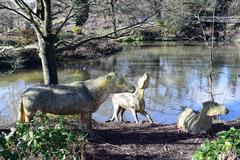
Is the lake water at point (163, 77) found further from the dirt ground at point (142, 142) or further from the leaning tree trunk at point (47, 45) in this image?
the dirt ground at point (142, 142)

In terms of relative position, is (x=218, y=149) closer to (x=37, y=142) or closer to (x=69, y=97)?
(x=37, y=142)

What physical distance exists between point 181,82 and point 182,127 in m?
13.8

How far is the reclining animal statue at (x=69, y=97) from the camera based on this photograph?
8250 mm

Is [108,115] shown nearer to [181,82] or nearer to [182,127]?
[182,127]

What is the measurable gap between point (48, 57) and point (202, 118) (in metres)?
4.71

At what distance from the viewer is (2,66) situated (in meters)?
28.1

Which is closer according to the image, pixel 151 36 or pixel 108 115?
pixel 108 115

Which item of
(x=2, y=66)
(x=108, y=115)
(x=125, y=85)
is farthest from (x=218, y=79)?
(x=125, y=85)

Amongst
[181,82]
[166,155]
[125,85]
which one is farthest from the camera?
[181,82]

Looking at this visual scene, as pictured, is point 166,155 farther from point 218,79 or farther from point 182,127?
point 218,79

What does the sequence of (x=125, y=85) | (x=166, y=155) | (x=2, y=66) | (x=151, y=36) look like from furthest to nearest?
(x=151, y=36) < (x=2, y=66) < (x=125, y=85) < (x=166, y=155)

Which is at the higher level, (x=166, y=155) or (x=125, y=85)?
(x=125, y=85)

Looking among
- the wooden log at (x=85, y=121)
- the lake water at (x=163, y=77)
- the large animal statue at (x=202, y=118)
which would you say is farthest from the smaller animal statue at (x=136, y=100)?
the lake water at (x=163, y=77)

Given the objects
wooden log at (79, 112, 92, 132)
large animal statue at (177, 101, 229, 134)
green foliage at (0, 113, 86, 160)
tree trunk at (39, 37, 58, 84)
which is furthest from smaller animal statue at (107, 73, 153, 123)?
green foliage at (0, 113, 86, 160)
